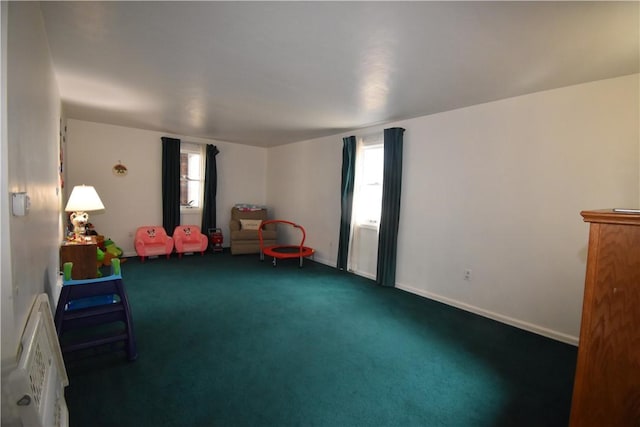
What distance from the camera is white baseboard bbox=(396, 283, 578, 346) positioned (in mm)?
2637

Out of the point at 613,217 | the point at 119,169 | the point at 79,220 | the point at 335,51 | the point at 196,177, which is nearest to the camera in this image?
the point at 613,217

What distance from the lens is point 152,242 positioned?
512 cm

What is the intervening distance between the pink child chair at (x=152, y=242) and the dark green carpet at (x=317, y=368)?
5.35 ft

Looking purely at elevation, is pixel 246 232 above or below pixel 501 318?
above

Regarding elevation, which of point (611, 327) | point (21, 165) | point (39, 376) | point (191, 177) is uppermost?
point (191, 177)

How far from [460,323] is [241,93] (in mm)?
3284

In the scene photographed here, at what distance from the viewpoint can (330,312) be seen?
3146mm

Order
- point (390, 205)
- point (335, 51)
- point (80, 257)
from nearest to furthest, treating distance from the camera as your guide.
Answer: point (335, 51) < point (80, 257) < point (390, 205)

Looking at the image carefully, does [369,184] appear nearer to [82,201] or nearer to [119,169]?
[82,201]

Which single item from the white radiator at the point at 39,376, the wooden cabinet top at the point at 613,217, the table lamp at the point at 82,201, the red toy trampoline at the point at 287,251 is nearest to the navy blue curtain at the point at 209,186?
the red toy trampoline at the point at 287,251

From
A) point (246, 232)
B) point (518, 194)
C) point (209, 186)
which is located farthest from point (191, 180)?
point (518, 194)

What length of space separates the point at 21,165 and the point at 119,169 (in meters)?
4.42

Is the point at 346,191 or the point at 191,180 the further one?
the point at 191,180

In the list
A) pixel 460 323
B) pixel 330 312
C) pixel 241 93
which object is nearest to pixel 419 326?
pixel 460 323
